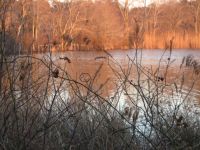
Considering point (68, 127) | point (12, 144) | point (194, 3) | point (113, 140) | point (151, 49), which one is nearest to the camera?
point (12, 144)

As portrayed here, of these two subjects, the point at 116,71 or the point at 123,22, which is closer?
the point at 116,71

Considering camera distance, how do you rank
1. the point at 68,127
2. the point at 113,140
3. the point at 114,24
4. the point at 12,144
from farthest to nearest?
the point at 114,24 → the point at 68,127 → the point at 113,140 → the point at 12,144

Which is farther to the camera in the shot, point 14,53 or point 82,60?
point 82,60

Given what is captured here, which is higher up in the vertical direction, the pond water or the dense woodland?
the dense woodland

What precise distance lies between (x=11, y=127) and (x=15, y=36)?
0.67 metres

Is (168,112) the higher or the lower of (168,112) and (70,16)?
the lower

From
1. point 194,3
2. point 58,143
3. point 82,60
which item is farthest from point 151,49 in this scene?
point 58,143

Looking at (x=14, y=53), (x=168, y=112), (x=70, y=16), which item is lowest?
(x=168, y=112)

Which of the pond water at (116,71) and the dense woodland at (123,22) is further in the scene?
the dense woodland at (123,22)

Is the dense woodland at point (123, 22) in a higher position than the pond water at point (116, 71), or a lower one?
higher

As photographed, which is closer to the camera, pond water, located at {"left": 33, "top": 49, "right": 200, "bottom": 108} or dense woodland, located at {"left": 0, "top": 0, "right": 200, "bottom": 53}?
pond water, located at {"left": 33, "top": 49, "right": 200, "bottom": 108}

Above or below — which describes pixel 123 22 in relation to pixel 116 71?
above

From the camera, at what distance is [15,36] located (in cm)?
307

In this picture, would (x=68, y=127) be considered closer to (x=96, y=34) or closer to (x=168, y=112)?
(x=168, y=112)
